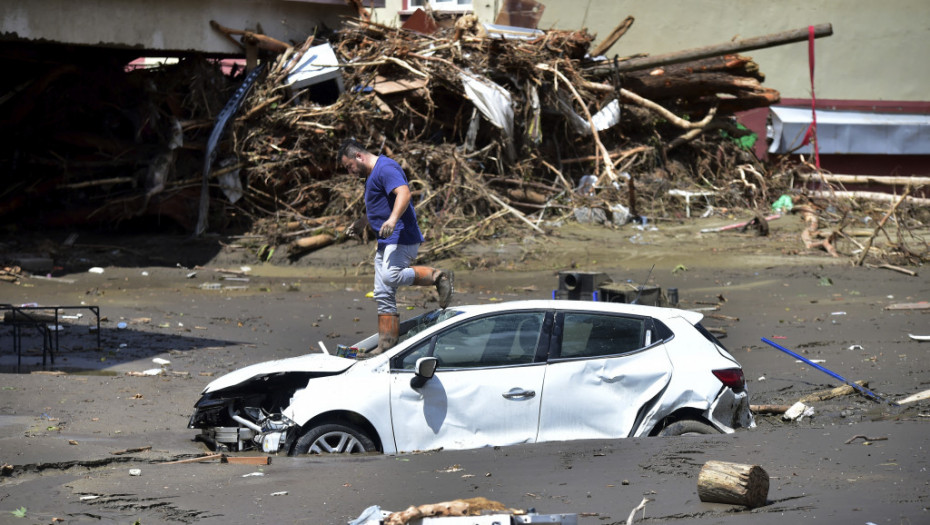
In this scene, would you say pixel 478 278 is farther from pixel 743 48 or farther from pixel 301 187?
pixel 743 48

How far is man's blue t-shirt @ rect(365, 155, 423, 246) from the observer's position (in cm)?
844

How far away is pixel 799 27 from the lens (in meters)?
24.4

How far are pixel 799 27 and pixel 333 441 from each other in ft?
70.9

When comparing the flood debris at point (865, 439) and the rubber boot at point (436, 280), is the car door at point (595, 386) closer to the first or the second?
the flood debris at point (865, 439)

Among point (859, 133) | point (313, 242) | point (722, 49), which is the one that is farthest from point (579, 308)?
point (859, 133)

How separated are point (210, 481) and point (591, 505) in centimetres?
240

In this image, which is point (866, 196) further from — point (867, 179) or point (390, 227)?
point (390, 227)

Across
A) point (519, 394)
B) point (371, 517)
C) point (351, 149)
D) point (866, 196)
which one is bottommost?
point (371, 517)

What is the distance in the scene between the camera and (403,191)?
8367mm

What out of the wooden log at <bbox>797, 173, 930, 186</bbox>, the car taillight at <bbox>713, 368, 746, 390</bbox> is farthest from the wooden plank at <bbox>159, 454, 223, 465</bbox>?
the wooden log at <bbox>797, 173, 930, 186</bbox>

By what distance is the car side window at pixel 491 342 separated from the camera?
21.7 ft

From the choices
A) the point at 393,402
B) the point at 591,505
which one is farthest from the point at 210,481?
the point at 591,505

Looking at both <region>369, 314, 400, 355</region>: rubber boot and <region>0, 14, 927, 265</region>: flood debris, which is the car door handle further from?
<region>0, 14, 927, 265</region>: flood debris

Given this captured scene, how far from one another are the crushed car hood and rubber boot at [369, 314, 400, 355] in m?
0.42
